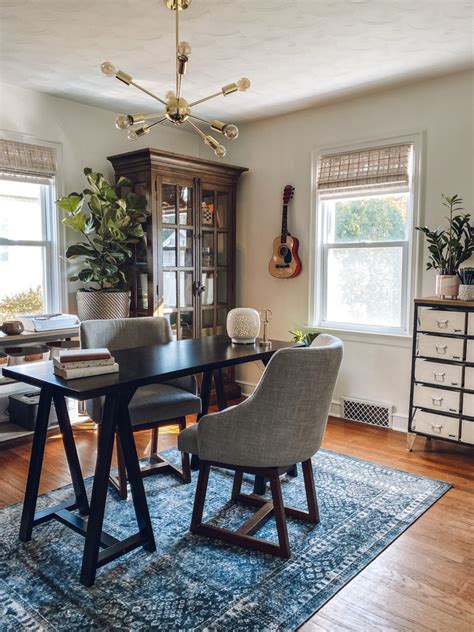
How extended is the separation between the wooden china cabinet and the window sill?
98cm

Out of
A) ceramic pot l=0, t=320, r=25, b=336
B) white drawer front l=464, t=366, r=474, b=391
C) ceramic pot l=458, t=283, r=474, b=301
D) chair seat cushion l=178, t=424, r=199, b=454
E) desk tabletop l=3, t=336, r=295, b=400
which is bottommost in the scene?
chair seat cushion l=178, t=424, r=199, b=454

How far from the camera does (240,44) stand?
299cm

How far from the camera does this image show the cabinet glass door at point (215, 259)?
4.55 metres

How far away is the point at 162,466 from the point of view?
306 centimetres

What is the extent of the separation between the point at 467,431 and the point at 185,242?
2548 mm

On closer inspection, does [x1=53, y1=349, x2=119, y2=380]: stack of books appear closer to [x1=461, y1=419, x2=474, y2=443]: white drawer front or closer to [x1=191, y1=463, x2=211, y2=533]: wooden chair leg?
[x1=191, y1=463, x2=211, y2=533]: wooden chair leg

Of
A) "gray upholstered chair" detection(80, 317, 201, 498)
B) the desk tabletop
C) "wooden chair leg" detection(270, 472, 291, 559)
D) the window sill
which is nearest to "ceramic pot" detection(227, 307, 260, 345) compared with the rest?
the desk tabletop

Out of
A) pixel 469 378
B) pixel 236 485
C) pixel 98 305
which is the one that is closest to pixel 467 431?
pixel 469 378

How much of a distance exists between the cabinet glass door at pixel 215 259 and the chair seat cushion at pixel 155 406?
173 cm

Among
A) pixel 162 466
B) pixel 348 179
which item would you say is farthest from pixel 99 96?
pixel 162 466

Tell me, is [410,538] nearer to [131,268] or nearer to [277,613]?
[277,613]

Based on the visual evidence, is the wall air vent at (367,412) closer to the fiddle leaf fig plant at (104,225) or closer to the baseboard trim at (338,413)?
the baseboard trim at (338,413)

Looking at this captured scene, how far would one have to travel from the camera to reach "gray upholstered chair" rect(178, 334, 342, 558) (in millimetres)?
2066

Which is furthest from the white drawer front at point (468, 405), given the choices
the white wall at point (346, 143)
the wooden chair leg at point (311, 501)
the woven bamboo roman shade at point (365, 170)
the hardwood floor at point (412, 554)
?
the woven bamboo roman shade at point (365, 170)
